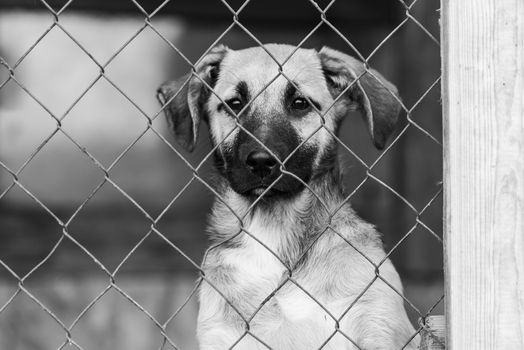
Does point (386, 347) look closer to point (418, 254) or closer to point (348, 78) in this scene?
point (348, 78)

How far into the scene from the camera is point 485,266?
2.42 metres

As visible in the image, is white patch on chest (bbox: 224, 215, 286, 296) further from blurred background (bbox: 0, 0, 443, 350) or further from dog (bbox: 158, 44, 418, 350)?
blurred background (bbox: 0, 0, 443, 350)

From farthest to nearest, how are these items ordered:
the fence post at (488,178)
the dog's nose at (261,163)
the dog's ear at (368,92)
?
the dog's ear at (368,92)
the dog's nose at (261,163)
the fence post at (488,178)

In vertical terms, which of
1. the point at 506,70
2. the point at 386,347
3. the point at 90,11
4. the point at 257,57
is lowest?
the point at 90,11

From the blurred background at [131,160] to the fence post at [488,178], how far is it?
5.25 meters

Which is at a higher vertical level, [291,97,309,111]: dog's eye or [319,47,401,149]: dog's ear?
[319,47,401,149]: dog's ear

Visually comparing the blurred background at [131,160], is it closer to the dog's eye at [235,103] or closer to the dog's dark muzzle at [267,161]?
the dog's eye at [235,103]

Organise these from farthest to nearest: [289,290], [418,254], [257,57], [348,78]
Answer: [418,254] < [257,57] < [348,78] < [289,290]

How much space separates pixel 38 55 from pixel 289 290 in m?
5.50

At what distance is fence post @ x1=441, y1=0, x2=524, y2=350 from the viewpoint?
241 cm

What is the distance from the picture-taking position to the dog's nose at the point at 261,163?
3.56m

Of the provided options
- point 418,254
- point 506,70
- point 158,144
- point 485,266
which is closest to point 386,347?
point 485,266

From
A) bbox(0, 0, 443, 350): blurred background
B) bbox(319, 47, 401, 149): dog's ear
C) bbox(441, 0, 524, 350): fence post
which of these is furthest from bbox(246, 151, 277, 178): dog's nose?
bbox(0, 0, 443, 350): blurred background

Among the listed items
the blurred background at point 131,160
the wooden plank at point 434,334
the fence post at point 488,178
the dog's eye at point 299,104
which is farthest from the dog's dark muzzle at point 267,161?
the blurred background at point 131,160
